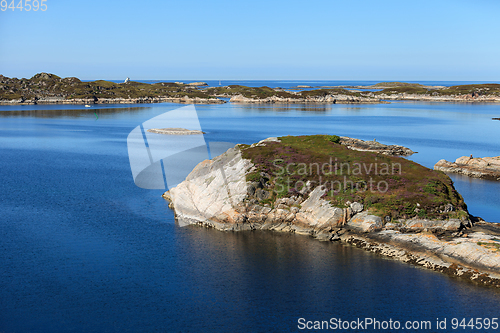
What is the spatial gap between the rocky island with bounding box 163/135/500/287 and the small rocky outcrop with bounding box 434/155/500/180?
2804cm

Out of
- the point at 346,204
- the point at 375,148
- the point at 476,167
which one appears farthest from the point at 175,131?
the point at 346,204

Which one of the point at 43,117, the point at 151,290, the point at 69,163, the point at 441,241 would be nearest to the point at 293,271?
the point at 151,290

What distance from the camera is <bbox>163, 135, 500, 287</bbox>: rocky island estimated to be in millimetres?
37969

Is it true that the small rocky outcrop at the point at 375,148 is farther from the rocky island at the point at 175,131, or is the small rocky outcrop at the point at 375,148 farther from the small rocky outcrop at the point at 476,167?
the rocky island at the point at 175,131

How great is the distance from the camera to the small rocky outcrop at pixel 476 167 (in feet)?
236

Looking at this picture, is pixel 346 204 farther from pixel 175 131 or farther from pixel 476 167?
pixel 175 131

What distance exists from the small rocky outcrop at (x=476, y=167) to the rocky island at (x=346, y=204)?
28042mm

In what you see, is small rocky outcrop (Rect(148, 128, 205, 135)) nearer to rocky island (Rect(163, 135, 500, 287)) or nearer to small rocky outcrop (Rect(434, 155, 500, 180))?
rocky island (Rect(163, 135, 500, 287))

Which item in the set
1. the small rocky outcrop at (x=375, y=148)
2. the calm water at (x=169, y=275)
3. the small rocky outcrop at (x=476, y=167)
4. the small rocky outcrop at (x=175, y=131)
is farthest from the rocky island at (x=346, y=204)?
the small rocky outcrop at (x=175, y=131)

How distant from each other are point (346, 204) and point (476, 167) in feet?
140

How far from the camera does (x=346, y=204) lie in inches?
1767

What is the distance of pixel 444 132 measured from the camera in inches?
5079

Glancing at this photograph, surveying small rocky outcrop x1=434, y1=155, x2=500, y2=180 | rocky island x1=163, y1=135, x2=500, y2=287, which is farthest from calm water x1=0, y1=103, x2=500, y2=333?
small rocky outcrop x1=434, y1=155, x2=500, y2=180

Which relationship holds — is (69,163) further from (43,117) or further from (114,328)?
(43,117)
